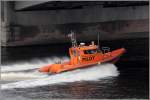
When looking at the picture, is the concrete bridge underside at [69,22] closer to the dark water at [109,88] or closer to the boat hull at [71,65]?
the dark water at [109,88]

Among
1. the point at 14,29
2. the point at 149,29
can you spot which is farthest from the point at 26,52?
the point at 149,29

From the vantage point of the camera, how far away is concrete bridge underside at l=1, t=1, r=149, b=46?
87.0m

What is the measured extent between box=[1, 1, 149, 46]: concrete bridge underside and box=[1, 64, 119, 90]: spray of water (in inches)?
1133

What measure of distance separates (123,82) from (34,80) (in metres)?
7.37

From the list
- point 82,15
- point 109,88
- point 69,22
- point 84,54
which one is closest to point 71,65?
point 84,54

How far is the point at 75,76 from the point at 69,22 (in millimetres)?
34384

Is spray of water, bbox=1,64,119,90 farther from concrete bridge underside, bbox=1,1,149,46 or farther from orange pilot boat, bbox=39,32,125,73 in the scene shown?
concrete bridge underside, bbox=1,1,149,46

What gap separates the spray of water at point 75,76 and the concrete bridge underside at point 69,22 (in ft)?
94.4

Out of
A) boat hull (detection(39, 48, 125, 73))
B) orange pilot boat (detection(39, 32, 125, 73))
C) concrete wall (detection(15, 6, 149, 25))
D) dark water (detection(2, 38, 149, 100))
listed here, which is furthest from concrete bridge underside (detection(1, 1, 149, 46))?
orange pilot boat (detection(39, 32, 125, 73))

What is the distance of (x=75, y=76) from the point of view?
5578cm

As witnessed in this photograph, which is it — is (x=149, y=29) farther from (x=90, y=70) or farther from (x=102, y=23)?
(x=90, y=70)

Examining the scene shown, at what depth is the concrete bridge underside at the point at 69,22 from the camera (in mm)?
87000

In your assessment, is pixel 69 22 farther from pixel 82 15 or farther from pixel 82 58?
pixel 82 58

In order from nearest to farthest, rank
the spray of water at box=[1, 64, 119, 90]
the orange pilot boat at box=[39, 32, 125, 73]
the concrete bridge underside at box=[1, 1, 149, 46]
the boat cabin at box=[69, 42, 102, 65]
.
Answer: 1. the spray of water at box=[1, 64, 119, 90]
2. the orange pilot boat at box=[39, 32, 125, 73]
3. the boat cabin at box=[69, 42, 102, 65]
4. the concrete bridge underside at box=[1, 1, 149, 46]
